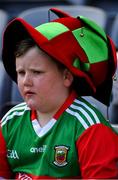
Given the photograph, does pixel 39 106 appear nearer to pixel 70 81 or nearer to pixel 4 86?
pixel 70 81

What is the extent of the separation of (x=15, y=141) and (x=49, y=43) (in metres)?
0.30

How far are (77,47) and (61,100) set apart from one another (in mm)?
147

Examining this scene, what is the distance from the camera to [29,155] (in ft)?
4.50

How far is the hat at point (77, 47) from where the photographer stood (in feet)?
4.23

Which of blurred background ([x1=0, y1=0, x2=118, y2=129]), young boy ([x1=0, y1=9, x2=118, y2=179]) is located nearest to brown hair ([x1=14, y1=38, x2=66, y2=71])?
young boy ([x1=0, y1=9, x2=118, y2=179])

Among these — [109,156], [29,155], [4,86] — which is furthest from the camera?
[4,86]

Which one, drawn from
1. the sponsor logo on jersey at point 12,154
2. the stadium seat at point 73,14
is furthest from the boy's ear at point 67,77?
the stadium seat at point 73,14

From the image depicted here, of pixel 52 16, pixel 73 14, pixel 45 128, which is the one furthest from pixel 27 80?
pixel 73 14

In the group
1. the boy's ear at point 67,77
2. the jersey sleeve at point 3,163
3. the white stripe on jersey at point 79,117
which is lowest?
the jersey sleeve at point 3,163

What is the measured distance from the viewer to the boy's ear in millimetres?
1344

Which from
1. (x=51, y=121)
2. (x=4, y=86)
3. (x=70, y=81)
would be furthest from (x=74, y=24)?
(x=4, y=86)

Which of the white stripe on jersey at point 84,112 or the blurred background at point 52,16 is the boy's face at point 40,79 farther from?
the blurred background at point 52,16

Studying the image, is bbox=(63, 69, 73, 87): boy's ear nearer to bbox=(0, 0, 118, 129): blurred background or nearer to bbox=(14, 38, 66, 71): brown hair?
bbox=(14, 38, 66, 71): brown hair

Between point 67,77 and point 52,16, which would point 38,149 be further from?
point 52,16
